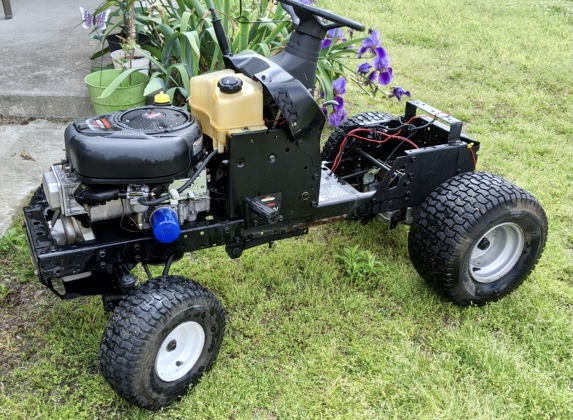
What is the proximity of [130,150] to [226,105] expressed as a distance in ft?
1.32

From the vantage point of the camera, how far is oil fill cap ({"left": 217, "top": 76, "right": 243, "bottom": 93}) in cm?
228

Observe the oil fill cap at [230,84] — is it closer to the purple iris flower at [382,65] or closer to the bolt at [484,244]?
the bolt at [484,244]

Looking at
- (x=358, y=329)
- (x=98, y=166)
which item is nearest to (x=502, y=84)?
(x=358, y=329)

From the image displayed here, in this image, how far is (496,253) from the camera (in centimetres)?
305

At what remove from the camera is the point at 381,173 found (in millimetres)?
3334

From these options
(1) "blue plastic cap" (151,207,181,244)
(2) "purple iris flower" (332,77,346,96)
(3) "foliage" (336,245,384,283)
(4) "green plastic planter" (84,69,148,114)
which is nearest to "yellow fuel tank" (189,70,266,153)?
(1) "blue plastic cap" (151,207,181,244)

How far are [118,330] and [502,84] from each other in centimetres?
512

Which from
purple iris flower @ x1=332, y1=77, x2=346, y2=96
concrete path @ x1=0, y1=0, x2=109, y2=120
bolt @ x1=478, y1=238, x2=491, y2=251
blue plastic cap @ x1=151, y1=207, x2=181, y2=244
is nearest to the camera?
blue plastic cap @ x1=151, y1=207, x2=181, y2=244

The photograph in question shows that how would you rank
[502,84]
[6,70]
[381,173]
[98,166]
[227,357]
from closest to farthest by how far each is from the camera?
[98,166] < [227,357] < [381,173] < [6,70] < [502,84]

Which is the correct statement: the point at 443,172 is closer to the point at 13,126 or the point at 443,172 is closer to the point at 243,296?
the point at 243,296

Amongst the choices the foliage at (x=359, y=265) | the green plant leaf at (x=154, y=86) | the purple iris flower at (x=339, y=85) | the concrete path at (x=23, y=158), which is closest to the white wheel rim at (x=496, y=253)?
the foliage at (x=359, y=265)

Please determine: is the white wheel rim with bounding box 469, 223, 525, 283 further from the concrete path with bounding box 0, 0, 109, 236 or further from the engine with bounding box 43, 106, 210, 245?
the concrete path with bounding box 0, 0, 109, 236

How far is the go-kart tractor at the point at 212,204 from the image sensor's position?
2.21 metres

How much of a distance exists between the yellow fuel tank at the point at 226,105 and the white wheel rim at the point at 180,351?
724 millimetres
